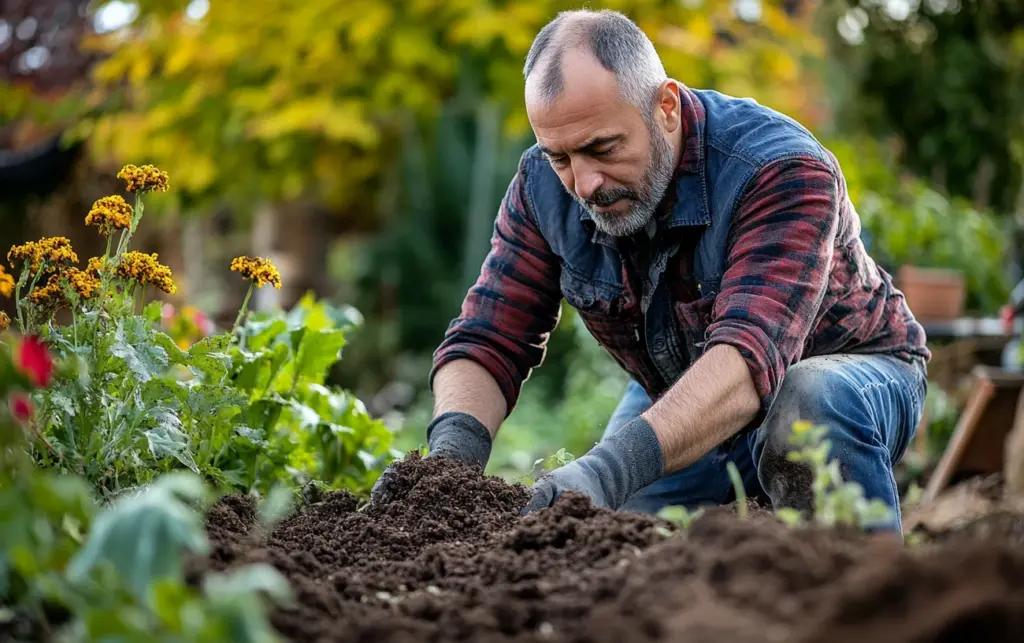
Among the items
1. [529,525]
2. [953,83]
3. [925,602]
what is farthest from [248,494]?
[953,83]

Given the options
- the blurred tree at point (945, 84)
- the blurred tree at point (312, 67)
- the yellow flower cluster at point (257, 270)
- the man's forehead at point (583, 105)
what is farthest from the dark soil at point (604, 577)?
the blurred tree at point (945, 84)

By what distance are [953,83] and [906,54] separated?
49 cm

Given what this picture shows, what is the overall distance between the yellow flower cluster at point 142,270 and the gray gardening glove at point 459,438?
739 mm

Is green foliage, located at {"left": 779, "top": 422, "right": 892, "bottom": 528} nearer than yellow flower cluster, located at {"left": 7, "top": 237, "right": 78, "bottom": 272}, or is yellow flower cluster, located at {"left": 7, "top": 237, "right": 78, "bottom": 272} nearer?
green foliage, located at {"left": 779, "top": 422, "right": 892, "bottom": 528}

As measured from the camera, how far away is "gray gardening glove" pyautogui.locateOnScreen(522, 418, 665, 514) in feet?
8.42

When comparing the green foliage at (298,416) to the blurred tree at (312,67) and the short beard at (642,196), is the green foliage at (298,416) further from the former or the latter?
the blurred tree at (312,67)

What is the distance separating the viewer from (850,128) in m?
10.1

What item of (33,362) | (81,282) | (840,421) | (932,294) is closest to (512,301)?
(840,421)

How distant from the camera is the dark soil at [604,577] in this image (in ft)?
4.67

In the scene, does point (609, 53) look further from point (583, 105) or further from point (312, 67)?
point (312, 67)

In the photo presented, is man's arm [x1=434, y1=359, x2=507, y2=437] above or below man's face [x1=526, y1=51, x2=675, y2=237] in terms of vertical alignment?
below

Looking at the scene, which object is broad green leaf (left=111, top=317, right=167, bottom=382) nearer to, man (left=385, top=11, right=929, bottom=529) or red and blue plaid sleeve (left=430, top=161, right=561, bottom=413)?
man (left=385, top=11, right=929, bottom=529)

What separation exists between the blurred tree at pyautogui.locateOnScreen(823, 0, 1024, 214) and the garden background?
2cm

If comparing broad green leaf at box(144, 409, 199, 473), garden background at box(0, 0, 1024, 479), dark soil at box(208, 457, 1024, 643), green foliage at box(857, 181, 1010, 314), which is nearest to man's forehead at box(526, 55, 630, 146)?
dark soil at box(208, 457, 1024, 643)
